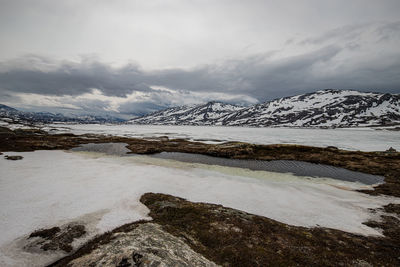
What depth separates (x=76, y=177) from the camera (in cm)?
2252

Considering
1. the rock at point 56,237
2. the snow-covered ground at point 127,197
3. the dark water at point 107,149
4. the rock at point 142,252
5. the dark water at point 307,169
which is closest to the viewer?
the rock at point 142,252

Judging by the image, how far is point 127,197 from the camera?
17.0m

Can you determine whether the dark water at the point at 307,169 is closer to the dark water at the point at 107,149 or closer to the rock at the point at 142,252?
the dark water at the point at 107,149

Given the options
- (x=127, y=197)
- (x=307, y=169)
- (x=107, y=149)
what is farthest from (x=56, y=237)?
(x=107, y=149)

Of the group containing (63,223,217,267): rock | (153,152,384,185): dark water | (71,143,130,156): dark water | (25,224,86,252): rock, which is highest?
(63,223,217,267): rock

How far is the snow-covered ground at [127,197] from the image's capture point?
1223 cm

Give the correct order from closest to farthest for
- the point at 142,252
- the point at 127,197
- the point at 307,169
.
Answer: the point at 142,252 < the point at 127,197 < the point at 307,169

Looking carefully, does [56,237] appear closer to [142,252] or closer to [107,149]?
[142,252]

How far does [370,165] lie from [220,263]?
40924mm

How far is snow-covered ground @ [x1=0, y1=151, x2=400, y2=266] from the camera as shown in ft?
40.1

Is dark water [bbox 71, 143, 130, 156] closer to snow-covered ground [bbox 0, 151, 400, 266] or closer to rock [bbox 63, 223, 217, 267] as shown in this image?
snow-covered ground [bbox 0, 151, 400, 266]

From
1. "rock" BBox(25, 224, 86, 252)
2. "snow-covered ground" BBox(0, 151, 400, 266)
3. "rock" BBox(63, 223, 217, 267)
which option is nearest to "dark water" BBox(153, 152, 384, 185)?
"snow-covered ground" BBox(0, 151, 400, 266)

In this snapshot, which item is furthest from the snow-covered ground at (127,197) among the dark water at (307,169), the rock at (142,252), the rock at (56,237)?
the dark water at (307,169)

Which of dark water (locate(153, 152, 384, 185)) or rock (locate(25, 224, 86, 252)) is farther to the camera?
dark water (locate(153, 152, 384, 185))
